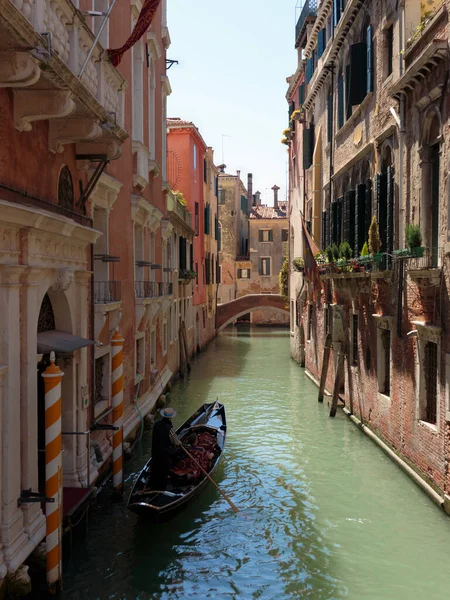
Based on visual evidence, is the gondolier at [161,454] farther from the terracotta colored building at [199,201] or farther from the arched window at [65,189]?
the terracotta colored building at [199,201]

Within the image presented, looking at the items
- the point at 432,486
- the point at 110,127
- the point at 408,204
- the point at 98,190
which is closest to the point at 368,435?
the point at 432,486

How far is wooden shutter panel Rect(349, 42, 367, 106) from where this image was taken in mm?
12298

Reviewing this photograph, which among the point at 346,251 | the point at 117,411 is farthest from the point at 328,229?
the point at 117,411

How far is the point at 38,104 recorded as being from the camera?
19.0 feet

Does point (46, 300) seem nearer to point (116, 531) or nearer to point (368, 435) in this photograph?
point (116, 531)

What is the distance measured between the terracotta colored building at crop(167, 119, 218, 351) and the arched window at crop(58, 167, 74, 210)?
16741mm

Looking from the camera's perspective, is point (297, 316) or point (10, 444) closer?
point (10, 444)

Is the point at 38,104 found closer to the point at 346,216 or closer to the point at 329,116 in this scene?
the point at 346,216

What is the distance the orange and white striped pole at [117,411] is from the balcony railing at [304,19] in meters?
14.8

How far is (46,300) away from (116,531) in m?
2.76

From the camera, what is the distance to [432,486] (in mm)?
8375

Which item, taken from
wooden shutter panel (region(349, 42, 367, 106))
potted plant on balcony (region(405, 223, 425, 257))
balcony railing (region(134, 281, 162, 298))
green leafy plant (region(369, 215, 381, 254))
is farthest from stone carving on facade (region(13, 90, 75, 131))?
wooden shutter panel (region(349, 42, 367, 106))

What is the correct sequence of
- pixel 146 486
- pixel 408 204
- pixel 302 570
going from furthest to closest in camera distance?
1. pixel 408 204
2. pixel 146 486
3. pixel 302 570

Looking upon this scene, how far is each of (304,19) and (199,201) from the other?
30.9 feet
